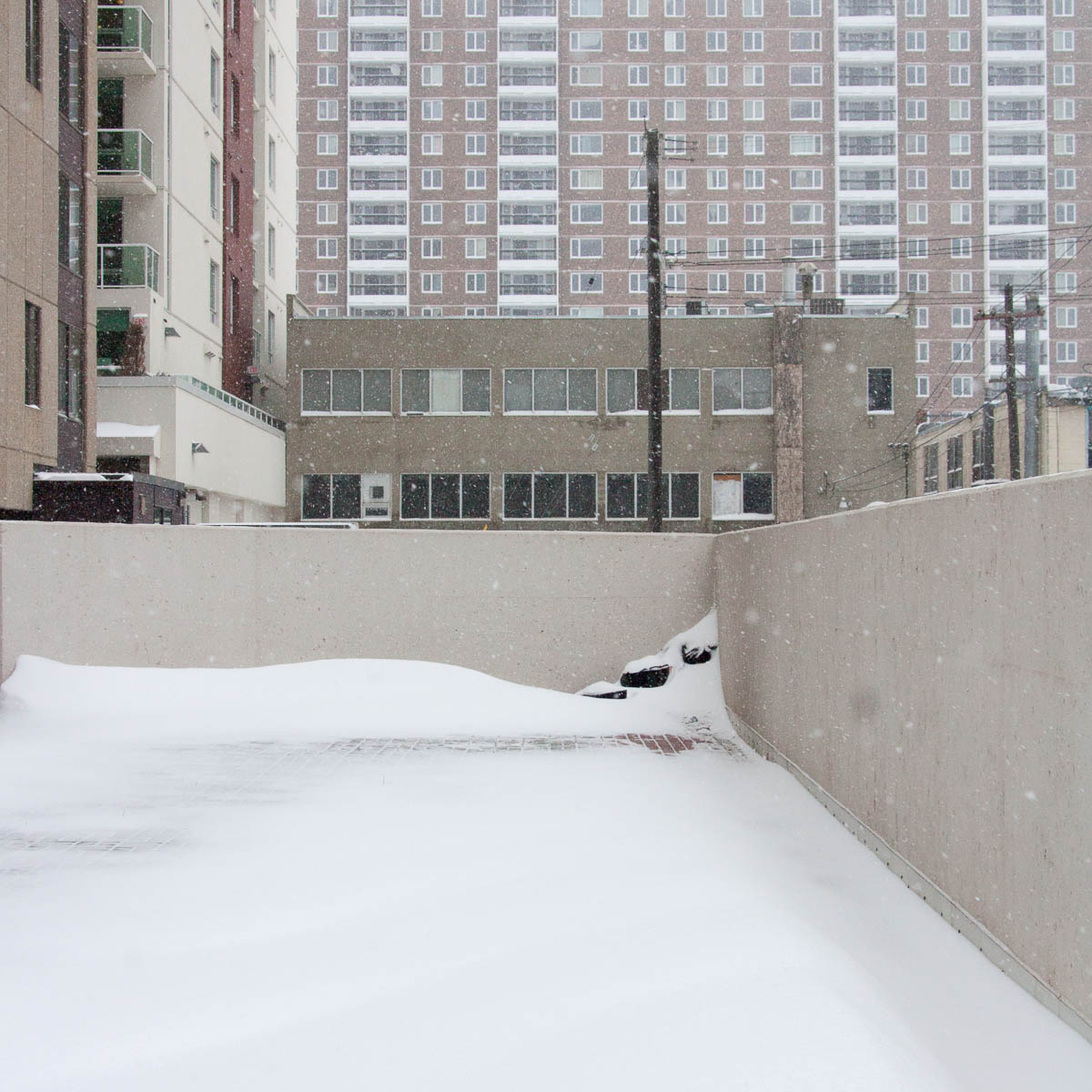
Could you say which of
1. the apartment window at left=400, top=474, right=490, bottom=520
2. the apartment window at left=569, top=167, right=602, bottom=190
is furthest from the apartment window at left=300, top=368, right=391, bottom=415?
the apartment window at left=569, top=167, right=602, bottom=190

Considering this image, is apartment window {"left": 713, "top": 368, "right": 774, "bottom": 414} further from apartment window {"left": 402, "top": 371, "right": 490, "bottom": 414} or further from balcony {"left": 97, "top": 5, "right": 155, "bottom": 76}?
balcony {"left": 97, "top": 5, "right": 155, "bottom": 76}

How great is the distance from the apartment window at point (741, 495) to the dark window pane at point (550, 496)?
5114 mm

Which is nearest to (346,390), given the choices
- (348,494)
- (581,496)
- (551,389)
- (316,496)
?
(348,494)

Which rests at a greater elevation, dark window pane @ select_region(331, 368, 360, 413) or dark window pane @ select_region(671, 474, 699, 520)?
dark window pane @ select_region(331, 368, 360, 413)

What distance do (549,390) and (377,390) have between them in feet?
18.9

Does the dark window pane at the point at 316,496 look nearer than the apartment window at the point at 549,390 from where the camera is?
Yes

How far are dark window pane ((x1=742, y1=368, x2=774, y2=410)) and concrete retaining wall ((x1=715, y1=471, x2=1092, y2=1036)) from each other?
31.2 m

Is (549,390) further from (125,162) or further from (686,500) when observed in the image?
(125,162)

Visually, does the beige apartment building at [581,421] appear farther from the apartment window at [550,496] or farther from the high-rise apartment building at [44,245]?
the high-rise apartment building at [44,245]

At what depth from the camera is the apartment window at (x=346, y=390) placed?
37000 mm

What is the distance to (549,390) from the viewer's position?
3747cm

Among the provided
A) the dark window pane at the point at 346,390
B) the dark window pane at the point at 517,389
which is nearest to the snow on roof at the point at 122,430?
the dark window pane at the point at 346,390

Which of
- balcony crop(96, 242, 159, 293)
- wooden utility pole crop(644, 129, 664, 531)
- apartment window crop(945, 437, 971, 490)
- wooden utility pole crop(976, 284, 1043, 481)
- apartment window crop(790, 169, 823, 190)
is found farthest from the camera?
apartment window crop(790, 169, 823, 190)

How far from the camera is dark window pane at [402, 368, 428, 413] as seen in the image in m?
37.2
